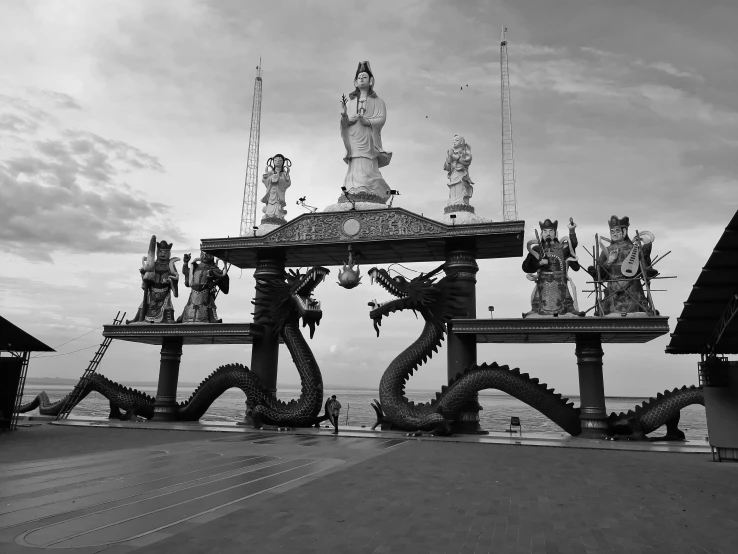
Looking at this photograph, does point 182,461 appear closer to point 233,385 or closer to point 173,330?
point 233,385

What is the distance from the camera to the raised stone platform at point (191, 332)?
21.8 metres

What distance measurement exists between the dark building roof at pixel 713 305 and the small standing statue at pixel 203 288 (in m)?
16.5

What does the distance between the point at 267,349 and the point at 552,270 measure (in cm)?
1120

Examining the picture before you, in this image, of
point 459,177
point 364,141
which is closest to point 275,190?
point 364,141

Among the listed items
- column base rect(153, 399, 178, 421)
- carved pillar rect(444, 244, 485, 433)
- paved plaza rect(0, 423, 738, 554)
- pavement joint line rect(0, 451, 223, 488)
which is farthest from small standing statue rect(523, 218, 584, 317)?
column base rect(153, 399, 178, 421)

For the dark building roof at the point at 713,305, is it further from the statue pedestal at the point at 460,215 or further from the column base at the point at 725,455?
the statue pedestal at the point at 460,215

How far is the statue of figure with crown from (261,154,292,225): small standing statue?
2.98 metres

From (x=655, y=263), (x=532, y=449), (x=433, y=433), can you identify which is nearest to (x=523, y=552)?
(x=532, y=449)

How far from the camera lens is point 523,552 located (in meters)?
5.40

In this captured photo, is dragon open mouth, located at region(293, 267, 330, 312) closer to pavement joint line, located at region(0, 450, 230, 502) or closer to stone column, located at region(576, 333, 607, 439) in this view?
stone column, located at region(576, 333, 607, 439)

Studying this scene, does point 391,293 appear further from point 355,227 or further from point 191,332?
point 191,332

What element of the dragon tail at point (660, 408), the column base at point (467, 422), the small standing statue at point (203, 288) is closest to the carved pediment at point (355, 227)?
the small standing statue at point (203, 288)

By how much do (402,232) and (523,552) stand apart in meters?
15.8

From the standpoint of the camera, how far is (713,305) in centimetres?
1157
